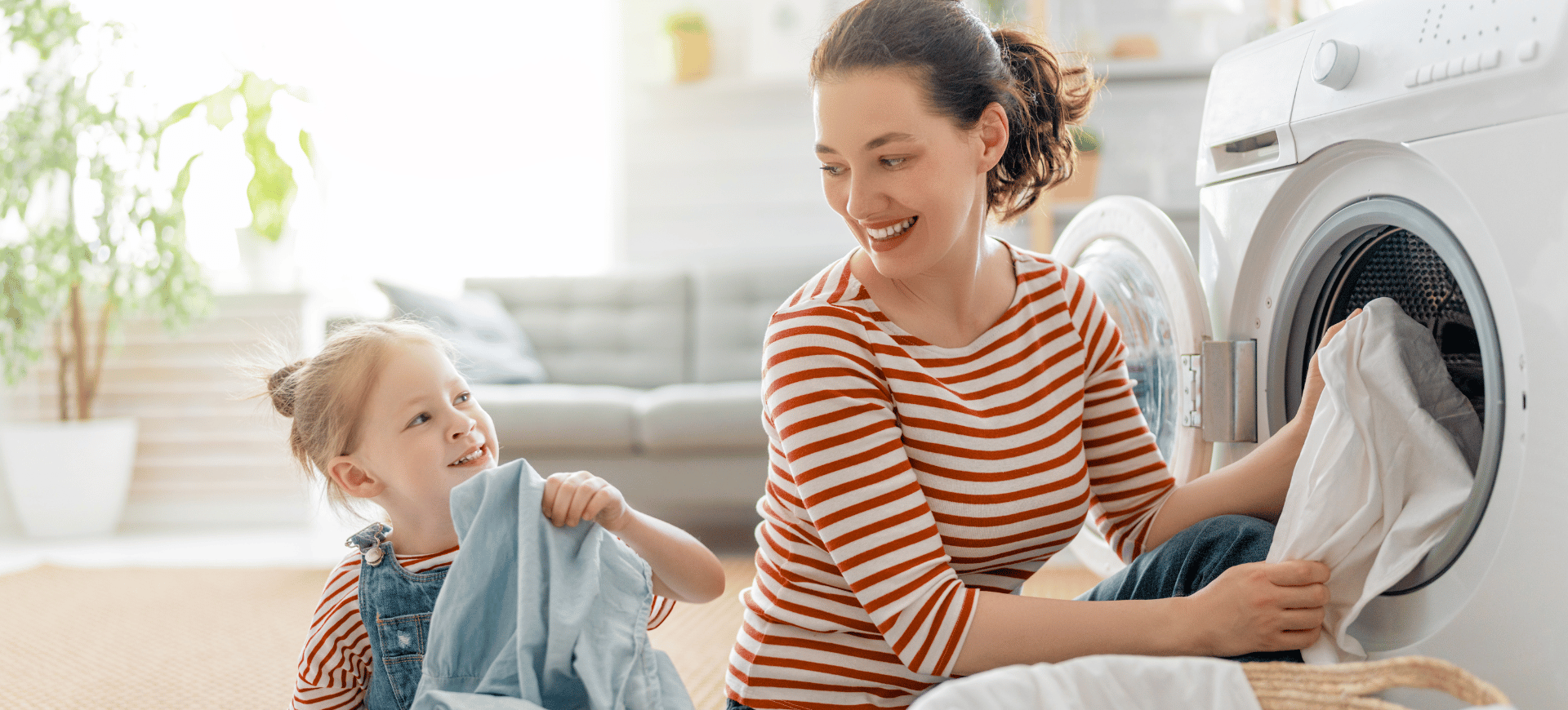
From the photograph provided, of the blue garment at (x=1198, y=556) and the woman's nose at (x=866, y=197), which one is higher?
the woman's nose at (x=866, y=197)

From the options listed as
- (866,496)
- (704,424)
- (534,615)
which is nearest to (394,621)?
(534,615)

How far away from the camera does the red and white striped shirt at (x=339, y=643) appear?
3.34 feet

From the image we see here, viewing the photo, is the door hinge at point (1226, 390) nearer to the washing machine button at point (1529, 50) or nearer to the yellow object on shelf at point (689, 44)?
the washing machine button at point (1529, 50)

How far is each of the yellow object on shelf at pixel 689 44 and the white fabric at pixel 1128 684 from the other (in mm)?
3090

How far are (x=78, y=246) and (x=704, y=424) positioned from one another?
199cm

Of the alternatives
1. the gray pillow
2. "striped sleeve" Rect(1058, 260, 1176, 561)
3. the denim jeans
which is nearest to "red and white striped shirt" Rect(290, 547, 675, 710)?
the denim jeans

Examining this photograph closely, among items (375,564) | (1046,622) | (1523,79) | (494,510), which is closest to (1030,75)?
(1523,79)

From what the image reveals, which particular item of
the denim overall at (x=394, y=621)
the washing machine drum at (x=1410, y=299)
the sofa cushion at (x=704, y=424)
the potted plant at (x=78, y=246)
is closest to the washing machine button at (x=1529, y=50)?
the washing machine drum at (x=1410, y=299)

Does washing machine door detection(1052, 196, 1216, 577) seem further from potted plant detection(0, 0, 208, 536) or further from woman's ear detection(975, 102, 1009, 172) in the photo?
potted plant detection(0, 0, 208, 536)

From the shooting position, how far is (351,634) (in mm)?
1030

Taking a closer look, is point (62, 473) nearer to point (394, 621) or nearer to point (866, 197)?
point (394, 621)

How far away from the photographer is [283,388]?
111 cm

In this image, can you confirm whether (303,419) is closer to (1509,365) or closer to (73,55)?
(1509,365)

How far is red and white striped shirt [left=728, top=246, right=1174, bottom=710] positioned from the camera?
833 mm
